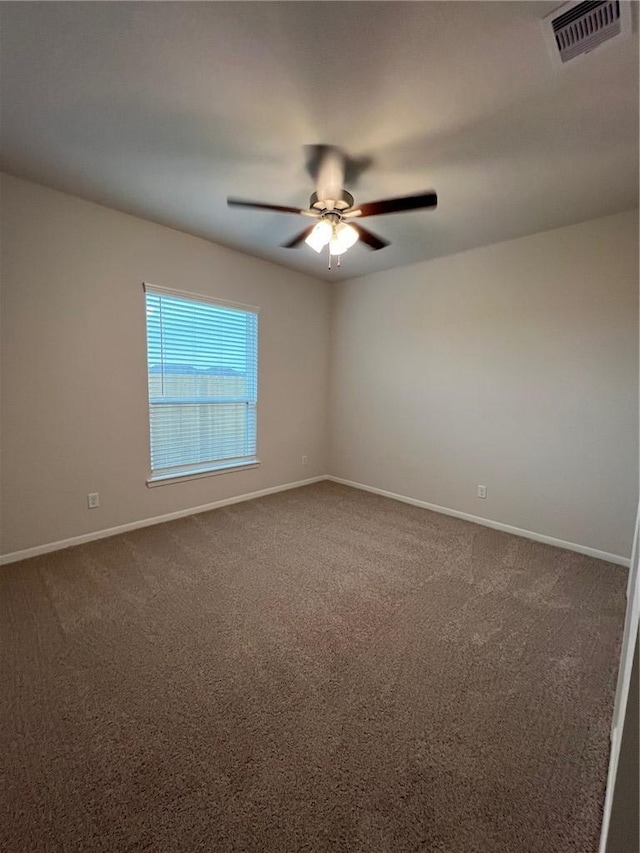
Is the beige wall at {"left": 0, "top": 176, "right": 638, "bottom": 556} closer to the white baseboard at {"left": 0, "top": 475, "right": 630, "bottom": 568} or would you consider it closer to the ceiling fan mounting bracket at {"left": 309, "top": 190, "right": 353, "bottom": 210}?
the white baseboard at {"left": 0, "top": 475, "right": 630, "bottom": 568}

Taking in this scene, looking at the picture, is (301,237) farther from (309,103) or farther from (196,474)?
(196,474)

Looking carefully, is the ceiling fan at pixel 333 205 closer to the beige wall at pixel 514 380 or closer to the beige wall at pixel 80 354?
the beige wall at pixel 80 354

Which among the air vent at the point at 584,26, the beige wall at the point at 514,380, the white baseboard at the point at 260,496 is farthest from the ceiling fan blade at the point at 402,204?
the white baseboard at the point at 260,496

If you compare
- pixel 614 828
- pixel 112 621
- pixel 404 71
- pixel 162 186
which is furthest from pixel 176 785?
pixel 162 186

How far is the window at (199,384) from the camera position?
3.16 m

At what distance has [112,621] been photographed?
6.41 ft

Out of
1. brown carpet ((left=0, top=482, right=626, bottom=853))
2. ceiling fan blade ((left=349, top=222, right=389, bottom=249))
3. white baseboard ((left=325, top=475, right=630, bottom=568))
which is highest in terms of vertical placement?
ceiling fan blade ((left=349, top=222, right=389, bottom=249))

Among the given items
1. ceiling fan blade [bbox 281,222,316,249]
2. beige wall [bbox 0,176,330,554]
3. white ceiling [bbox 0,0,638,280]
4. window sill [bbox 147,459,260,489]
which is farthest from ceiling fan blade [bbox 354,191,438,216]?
window sill [bbox 147,459,260,489]

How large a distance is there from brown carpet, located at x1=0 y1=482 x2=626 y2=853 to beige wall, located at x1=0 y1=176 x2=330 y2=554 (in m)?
0.49

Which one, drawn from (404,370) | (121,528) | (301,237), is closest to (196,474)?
(121,528)

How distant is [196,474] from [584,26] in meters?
3.63

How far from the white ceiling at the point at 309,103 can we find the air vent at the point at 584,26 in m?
0.05

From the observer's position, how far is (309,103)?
1.62 m

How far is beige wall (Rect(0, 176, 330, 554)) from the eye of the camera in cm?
244
